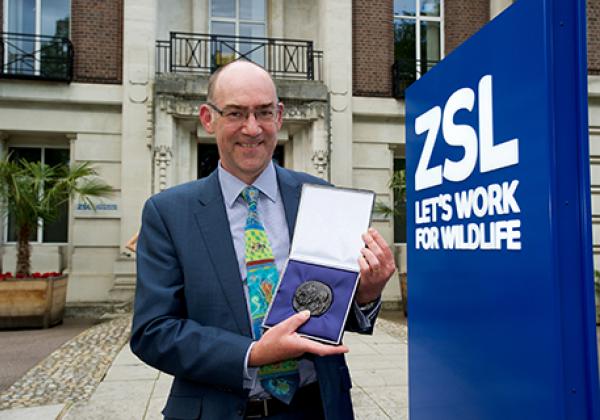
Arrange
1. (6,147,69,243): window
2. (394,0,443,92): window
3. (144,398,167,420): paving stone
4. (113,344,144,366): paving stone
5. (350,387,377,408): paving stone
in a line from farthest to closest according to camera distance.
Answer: (394,0,443,92): window → (6,147,69,243): window → (113,344,144,366): paving stone → (350,387,377,408): paving stone → (144,398,167,420): paving stone

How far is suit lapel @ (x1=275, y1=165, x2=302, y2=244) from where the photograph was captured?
70.1 inches

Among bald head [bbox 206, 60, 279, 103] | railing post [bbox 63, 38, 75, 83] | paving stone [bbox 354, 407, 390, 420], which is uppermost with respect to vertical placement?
railing post [bbox 63, 38, 75, 83]

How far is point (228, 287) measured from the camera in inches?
63.5

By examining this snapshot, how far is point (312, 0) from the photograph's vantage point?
485 inches

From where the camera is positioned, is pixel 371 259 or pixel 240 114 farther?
pixel 240 114

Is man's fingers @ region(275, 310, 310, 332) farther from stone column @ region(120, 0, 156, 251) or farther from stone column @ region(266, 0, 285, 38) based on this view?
stone column @ region(266, 0, 285, 38)

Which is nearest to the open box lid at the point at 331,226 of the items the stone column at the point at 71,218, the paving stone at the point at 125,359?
the paving stone at the point at 125,359

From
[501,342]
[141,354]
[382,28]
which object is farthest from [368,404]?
[382,28]

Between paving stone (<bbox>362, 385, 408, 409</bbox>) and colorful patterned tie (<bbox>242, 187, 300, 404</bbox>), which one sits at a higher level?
colorful patterned tie (<bbox>242, 187, 300, 404</bbox>)

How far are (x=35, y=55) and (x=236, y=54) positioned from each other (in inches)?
176

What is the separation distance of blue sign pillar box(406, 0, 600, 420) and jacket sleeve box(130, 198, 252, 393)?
2.82 feet

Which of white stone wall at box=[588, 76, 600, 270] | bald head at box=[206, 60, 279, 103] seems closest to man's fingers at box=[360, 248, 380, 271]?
bald head at box=[206, 60, 279, 103]

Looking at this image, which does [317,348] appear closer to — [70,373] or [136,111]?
[70,373]

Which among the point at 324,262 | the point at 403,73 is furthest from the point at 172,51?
the point at 324,262
